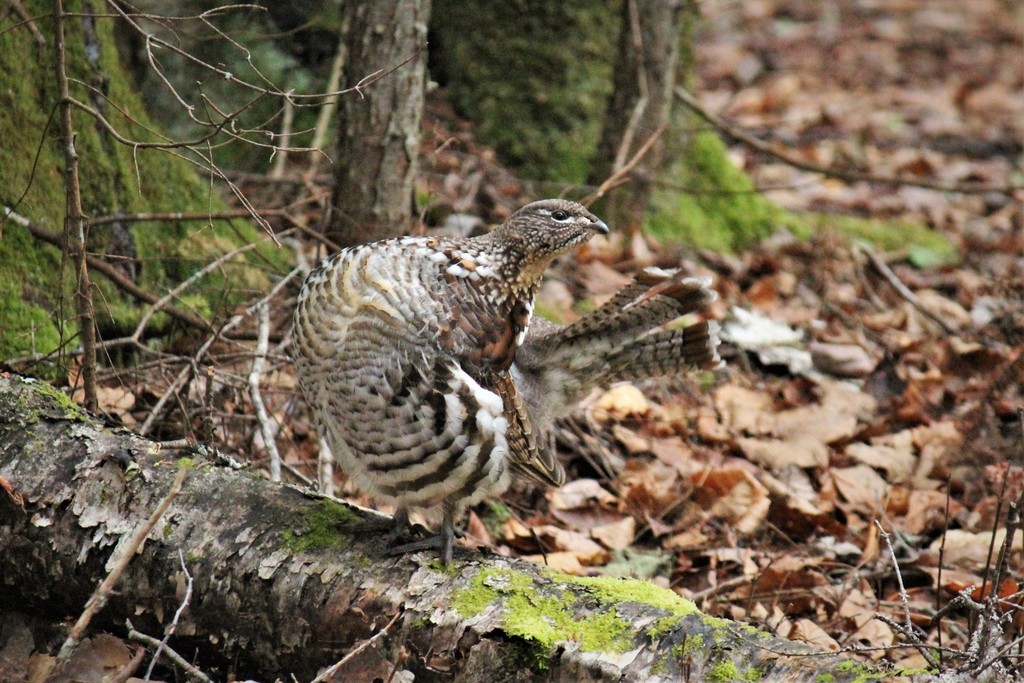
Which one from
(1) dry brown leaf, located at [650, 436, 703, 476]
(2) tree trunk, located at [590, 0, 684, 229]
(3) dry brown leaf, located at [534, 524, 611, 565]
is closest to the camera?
(3) dry brown leaf, located at [534, 524, 611, 565]

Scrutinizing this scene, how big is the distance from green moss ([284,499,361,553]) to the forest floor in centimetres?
69

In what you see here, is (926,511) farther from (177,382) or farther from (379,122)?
(177,382)

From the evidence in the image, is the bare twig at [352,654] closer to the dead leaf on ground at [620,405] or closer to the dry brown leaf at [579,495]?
the dry brown leaf at [579,495]

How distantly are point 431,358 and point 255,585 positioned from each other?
868 mm

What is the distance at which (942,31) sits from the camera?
14.8 metres

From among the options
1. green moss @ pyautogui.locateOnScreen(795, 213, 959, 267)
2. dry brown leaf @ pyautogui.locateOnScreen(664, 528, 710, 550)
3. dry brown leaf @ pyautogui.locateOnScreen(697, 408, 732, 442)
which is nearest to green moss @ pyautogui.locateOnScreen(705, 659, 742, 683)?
dry brown leaf @ pyautogui.locateOnScreen(664, 528, 710, 550)

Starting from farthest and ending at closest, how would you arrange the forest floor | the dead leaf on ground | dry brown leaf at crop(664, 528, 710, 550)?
the dead leaf on ground < dry brown leaf at crop(664, 528, 710, 550) < the forest floor

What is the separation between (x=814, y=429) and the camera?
18.8 feet

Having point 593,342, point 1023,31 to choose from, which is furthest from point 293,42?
point 1023,31

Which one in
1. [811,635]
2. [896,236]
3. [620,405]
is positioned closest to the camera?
[811,635]

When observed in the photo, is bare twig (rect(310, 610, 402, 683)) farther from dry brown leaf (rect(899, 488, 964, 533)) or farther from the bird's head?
dry brown leaf (rect(899, 488, 964, 533))

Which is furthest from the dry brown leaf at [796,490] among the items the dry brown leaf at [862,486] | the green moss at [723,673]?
the green moss at [723,673]

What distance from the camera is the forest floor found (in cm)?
437

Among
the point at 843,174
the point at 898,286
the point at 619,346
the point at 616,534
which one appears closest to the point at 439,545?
the point at 619,346
